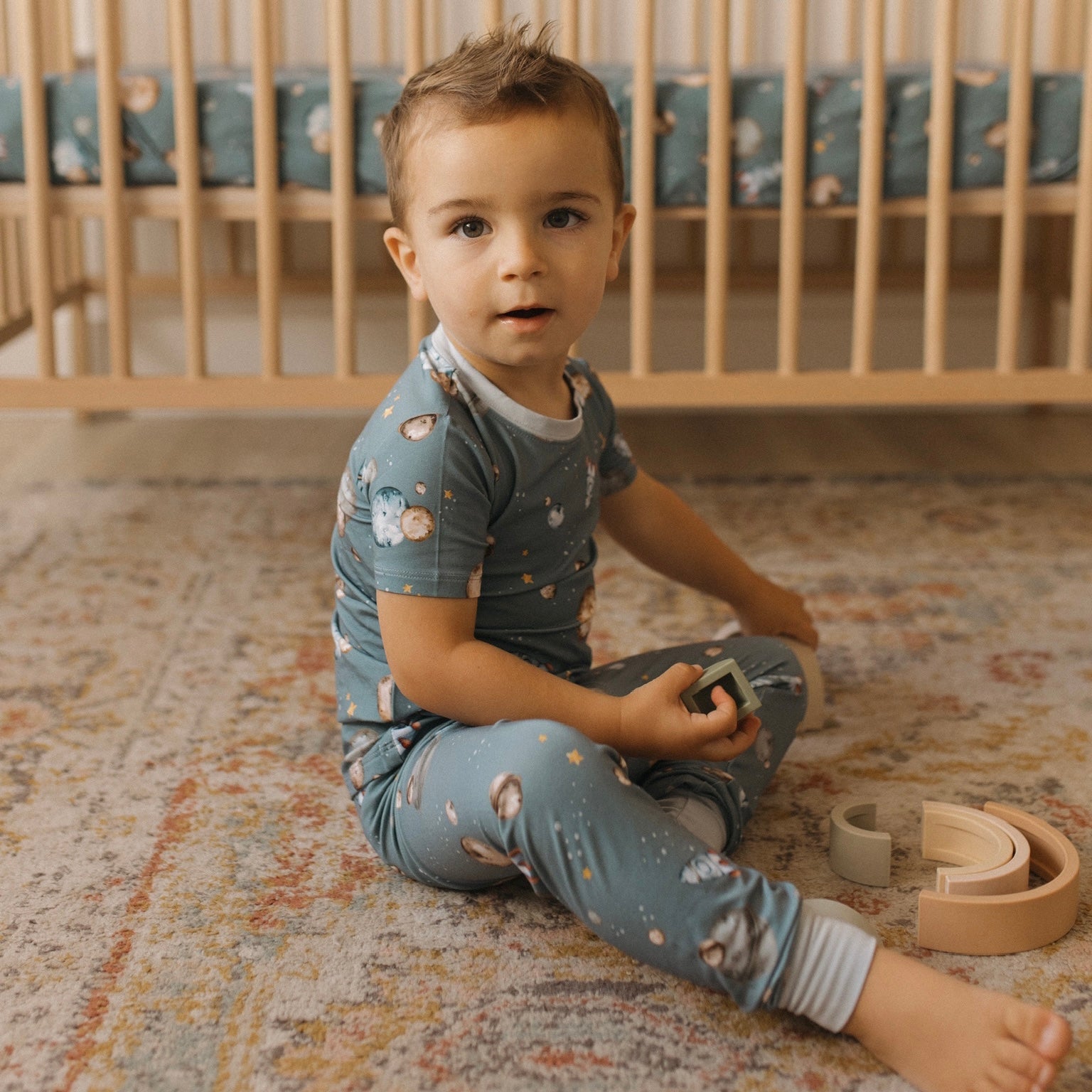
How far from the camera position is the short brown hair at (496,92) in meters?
0.74

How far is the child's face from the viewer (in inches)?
29.1

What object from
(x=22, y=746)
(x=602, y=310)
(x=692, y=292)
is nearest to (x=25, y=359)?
(x=602, y=310)

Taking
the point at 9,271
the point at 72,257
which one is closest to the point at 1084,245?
the point at 9,271

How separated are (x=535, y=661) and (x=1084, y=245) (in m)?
0.90

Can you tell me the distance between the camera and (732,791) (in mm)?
826

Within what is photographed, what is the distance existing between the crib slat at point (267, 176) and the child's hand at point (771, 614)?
62 centimetres

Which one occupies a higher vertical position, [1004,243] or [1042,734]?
[1004,243]

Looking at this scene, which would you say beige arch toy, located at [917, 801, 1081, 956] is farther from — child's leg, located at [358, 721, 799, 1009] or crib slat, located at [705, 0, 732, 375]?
crib slat, located at [705, 0, 732, 375]

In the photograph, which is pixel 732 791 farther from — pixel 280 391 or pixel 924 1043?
pixel 280 391

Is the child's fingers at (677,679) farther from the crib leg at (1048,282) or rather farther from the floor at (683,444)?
the crib leg at (1048,282)

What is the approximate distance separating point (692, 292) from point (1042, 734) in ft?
4.45

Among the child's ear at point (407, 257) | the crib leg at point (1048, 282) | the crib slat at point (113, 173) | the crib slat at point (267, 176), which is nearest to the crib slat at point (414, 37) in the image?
the crib slat at point (267, 176)

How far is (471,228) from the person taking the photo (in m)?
0.76

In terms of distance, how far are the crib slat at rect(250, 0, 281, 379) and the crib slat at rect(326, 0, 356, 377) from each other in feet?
0.20
